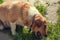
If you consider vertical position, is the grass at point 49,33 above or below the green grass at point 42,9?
below

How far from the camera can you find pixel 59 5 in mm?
5598

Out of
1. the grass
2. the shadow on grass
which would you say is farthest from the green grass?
the shadow on grass

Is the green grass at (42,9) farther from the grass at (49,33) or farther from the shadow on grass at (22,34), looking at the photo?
the shadow on grass at (22,34)

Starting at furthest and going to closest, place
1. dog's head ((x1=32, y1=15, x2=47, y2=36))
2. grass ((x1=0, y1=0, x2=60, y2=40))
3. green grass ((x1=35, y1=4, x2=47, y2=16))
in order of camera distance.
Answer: green grass ((x1=35, y1=4, x2=47, y2=16)) < grass ((x1=0, y1=0, x2=60, y2=40)) < dog's head ((x1=32, y1=15, x2=47, y2=36))

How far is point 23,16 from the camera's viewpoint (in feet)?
15.1

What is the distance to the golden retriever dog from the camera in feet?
14.7

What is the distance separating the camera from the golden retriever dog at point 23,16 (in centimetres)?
448

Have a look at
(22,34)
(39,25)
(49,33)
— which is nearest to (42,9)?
(49,33)

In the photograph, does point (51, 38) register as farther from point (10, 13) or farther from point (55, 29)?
point (10, 13)

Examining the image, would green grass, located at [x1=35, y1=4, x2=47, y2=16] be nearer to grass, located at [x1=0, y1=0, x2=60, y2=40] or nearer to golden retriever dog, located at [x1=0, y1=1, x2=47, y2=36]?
grass, located at [x1=0, y1=0, x2=60, y2=40]

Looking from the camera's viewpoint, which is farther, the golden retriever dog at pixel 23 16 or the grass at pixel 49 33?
the grass at pixel 49 33

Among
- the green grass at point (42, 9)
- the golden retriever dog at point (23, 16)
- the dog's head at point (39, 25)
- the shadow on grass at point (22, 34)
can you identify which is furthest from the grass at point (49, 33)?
the green grass at point (42, 9)

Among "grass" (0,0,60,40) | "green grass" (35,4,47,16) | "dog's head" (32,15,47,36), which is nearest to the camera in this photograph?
"dog's head" (32,15,47,36)

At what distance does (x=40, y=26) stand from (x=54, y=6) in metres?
1.30
